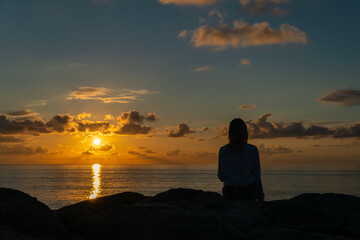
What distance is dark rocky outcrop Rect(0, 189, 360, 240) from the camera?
4.56 metres

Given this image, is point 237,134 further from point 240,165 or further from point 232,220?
point 232,220

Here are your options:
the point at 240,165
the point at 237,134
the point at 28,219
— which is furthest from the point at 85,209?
the point at 237,134

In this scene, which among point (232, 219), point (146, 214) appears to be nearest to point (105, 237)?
point (146, 214)

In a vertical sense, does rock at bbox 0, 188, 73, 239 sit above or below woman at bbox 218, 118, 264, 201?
below

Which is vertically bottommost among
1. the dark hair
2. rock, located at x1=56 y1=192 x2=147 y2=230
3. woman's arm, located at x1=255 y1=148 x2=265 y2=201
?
rock, located at x1=56 y1=192 x2=147 y2=230

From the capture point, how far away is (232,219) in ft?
16.2

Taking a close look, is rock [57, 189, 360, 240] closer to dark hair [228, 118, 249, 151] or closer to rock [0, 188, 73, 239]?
rock [0, 188, 73, 239]

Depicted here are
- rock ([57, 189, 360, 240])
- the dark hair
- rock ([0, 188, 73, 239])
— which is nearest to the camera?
rock ([57, 189, 360, 240])

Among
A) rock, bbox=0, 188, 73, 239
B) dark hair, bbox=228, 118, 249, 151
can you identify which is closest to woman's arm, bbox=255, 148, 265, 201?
dark hair, bbox=228, 118, 249, 151

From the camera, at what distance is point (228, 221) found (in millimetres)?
4848

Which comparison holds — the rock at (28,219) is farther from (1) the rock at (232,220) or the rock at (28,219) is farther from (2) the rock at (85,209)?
(2) the rock at (85,209)

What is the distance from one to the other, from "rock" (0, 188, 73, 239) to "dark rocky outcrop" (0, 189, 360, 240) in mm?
34

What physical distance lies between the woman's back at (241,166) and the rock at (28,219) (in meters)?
2.86

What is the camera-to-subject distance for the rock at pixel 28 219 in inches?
202
